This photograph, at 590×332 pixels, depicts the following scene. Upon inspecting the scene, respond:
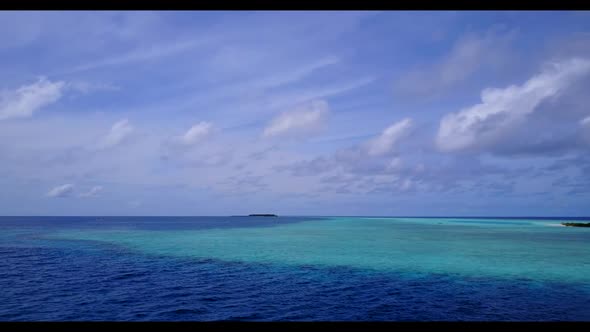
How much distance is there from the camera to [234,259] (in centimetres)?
2995

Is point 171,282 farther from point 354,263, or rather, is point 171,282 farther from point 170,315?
point 354,263

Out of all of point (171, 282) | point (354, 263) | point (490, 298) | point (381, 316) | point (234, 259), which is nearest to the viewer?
point (381, 316)

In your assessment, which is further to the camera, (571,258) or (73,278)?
(571,258)

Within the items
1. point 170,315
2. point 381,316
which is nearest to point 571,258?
point 381,316

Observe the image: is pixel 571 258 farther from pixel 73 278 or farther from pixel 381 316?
pixel 73 278

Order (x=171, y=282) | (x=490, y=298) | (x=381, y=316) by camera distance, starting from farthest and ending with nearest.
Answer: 1. (x=171, y=282)
2. (x=490, y=298)
3. (x=381, y=316)

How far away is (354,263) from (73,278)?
1931 centimetres
